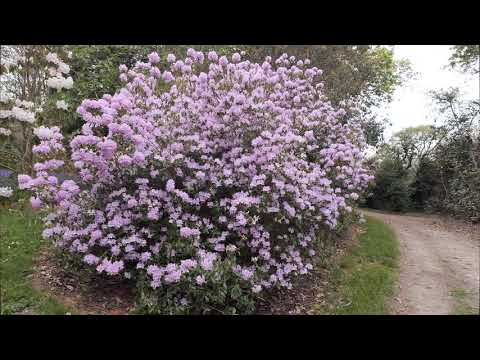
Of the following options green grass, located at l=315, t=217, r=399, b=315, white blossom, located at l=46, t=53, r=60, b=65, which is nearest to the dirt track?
green grass, located at l=315, t=217, r=399, b=315

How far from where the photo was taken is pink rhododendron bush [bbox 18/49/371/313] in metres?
4.56

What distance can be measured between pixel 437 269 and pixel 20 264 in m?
6.33

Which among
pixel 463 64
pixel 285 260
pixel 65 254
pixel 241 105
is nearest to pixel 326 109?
pixel 241 105

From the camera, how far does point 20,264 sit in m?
5.10

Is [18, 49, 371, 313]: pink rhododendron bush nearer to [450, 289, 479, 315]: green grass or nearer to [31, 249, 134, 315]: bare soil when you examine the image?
[31, 249, 134, 315]: bare soil

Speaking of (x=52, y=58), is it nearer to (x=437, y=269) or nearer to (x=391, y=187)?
(x=437, y=269)

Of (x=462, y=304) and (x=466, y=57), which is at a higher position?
(x=466, y=57)

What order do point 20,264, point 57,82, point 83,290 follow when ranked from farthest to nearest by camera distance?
1. point 57,82
2. point 20,264
3. point 83,290

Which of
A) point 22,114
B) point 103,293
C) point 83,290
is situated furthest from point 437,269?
point 22,114

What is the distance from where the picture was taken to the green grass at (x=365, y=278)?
203 inches

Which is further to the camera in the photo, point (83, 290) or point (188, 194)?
point (188, 194)

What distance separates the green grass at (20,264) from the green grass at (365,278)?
3.24 meters

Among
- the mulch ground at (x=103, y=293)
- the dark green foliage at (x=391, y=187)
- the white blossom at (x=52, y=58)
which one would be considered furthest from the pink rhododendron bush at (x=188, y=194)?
the dark green foliage at (x=391, y=187)

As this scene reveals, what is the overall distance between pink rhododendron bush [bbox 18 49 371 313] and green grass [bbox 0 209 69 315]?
1.86 feet
